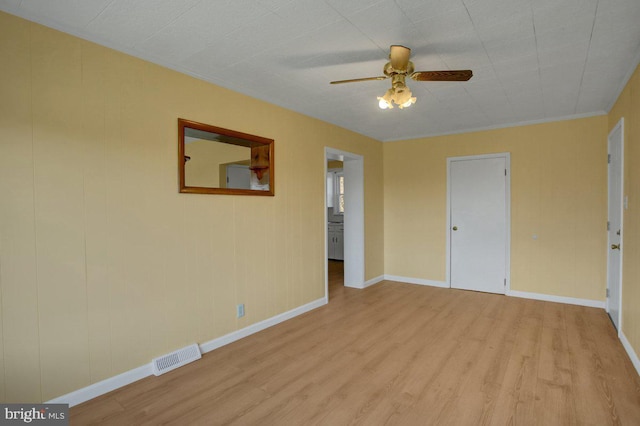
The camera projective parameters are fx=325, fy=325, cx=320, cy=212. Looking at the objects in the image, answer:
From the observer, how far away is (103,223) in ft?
7.43

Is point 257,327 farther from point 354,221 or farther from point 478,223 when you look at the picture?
point 478,223

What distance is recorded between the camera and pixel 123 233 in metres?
2.36

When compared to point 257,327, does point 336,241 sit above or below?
above

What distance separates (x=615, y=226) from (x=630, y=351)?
54.2 inches

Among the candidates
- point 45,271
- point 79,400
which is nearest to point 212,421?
point 79,400

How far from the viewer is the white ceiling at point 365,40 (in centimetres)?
190

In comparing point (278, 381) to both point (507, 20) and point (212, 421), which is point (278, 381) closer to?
point (212, 421)

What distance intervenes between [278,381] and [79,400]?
A: 4.28 ft

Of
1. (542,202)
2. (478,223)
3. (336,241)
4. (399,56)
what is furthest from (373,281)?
(399,56)

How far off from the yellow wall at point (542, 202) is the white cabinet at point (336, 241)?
2.37 meters

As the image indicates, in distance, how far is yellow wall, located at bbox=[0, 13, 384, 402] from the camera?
6.32 feet

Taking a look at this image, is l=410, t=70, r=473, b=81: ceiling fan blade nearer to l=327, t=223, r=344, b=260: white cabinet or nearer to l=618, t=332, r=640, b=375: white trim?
l=618, t=332, r=640, b=375: white trim

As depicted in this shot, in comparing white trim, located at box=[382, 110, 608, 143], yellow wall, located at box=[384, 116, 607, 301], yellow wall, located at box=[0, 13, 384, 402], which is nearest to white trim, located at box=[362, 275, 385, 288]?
yellow wall, located at box=[384, 116, 607, 301]

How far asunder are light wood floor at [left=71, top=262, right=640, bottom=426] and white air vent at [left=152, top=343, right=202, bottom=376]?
0.06 meters
